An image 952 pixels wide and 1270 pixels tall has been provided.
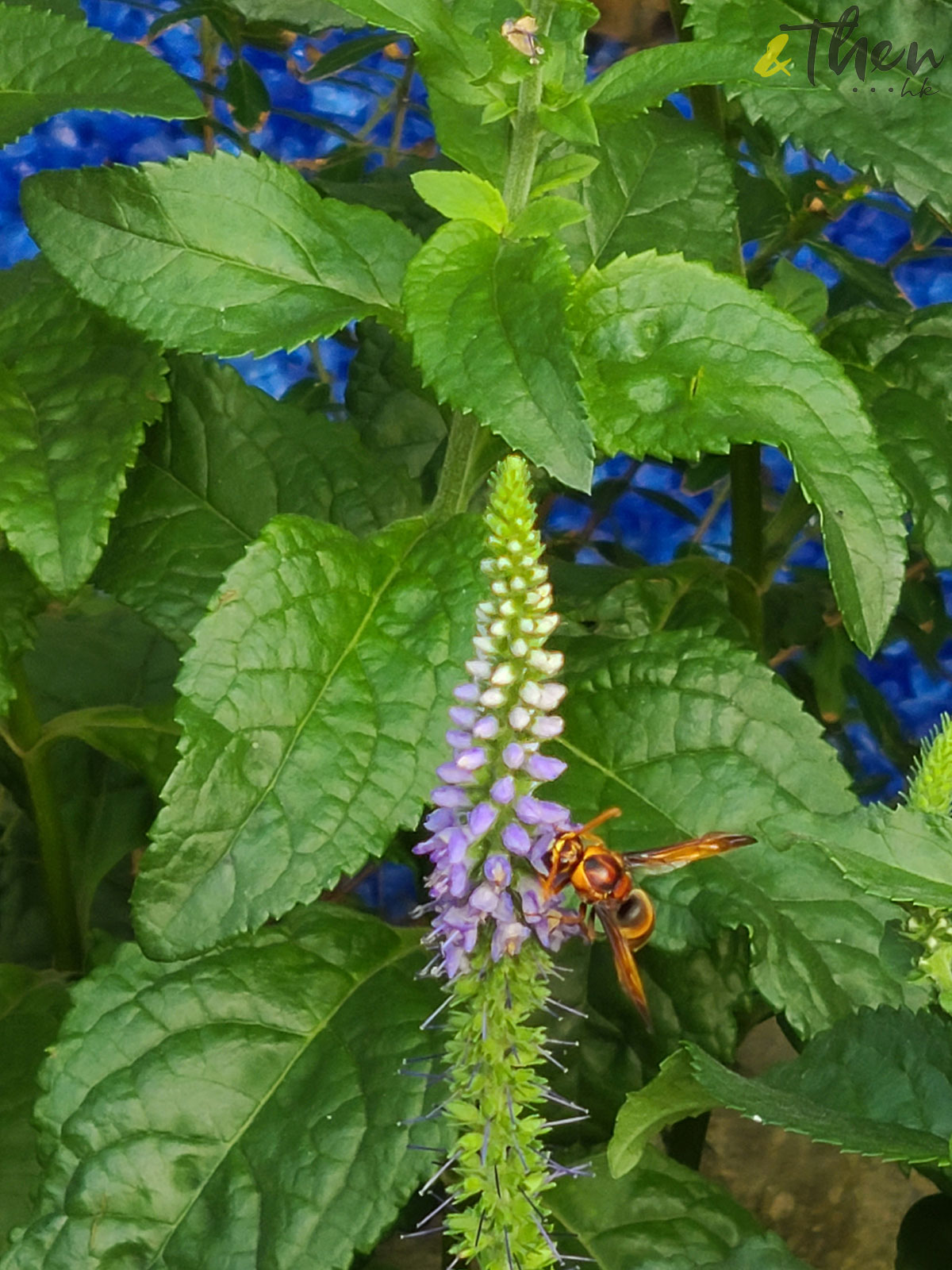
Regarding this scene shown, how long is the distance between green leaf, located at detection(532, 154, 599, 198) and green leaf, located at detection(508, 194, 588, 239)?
0.4 inches

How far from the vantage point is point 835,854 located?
43 centimetres

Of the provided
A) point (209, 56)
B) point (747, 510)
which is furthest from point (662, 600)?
point (209, 56)

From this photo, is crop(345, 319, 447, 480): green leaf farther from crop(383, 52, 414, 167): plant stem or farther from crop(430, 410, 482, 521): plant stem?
crop(383, 52, 414, 167): plant stem

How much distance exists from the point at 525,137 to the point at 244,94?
0.57m

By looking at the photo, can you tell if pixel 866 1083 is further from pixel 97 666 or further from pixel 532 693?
pixel 97 666

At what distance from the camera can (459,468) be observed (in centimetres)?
63

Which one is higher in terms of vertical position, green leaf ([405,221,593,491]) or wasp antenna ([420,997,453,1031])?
green leaf ([405,221,593,491])

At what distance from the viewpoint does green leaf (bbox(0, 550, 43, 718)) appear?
2.03 feet

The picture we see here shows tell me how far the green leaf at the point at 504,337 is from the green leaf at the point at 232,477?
0.57ft

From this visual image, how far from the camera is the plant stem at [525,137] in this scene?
1.78ft

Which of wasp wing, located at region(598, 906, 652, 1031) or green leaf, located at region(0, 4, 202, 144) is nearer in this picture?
wasp wing, located at region(598, 906, 652, 1031)

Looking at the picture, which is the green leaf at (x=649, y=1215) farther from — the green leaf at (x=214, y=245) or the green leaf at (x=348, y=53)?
the green leaf at (x=348, y=53)

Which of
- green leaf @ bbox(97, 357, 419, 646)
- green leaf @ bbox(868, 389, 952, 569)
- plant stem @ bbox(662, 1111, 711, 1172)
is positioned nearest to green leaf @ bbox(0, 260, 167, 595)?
green leaf @ bbox(97, 357, 419, 646)

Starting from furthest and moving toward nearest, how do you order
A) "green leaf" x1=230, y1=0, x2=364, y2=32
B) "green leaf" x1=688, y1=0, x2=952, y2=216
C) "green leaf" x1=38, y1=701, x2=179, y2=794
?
"green leaf" x1=230, y1=0, x2=364, y2=32, "green leaf" x1=38, y1=701, x2=179, y2=794, "green leaf" x1=688, y1=0, x2=952, y2=216
